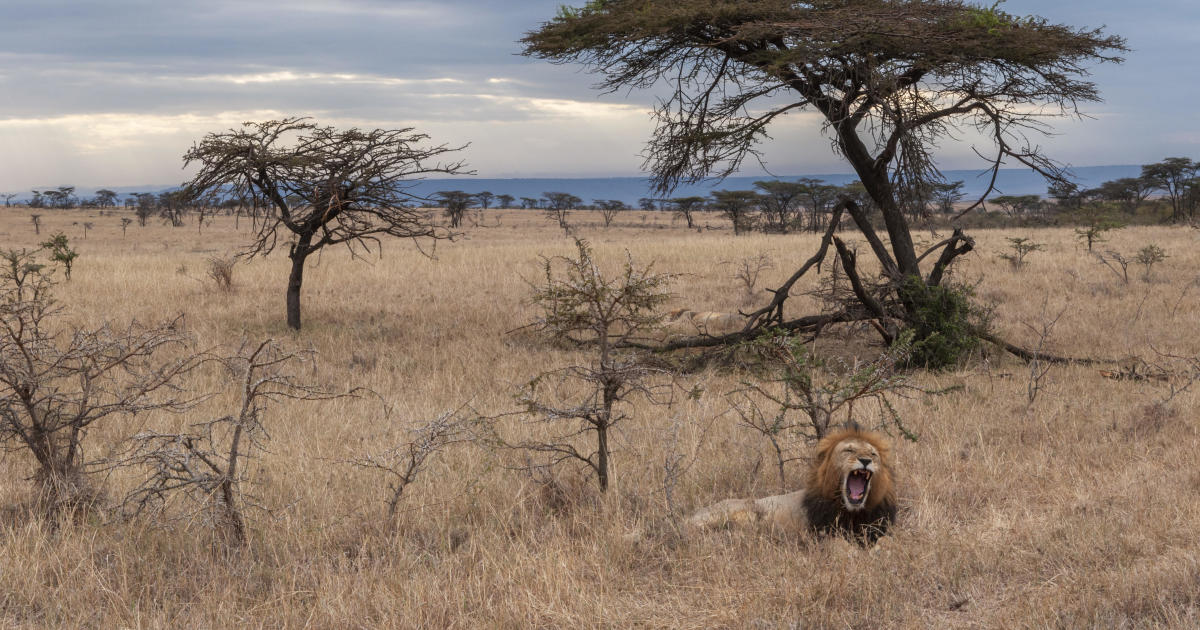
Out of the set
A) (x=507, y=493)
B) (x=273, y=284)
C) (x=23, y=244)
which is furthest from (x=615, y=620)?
(x=23, y=244)

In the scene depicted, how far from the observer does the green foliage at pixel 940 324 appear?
963 centimetres

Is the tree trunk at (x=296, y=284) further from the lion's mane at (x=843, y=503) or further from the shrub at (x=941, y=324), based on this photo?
the lion's mane at (x=843, y=503)

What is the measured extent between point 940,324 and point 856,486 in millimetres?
6384

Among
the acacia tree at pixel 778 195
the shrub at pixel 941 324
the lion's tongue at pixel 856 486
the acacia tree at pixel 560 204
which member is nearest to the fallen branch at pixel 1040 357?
the shrub at pixel 941 324

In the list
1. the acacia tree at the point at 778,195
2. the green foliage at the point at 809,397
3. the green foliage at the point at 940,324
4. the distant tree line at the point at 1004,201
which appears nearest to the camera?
the green foliage at the point at 809,397

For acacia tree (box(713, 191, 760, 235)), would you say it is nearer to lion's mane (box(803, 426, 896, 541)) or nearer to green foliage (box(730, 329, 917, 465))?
green foliage (box(730, 329, 917, 465))

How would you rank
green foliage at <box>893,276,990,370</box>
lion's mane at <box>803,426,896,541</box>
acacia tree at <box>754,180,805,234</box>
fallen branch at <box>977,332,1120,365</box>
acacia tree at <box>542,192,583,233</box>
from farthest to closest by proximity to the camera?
acacia tree at <box>542,192,583,233</box>, acacia tree at <box>754,180,805,234</box>, green foliage at <box>893,276,990,370</box>, fallen branch at <box>977,332,1120,365</box>, lion's mane at <box>803,426,896,541</box>

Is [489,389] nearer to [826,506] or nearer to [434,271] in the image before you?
[826,506]

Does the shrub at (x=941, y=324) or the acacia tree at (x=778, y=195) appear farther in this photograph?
the acacia tree at (x=778, y=195)

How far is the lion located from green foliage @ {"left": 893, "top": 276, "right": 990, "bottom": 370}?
5.51 meters

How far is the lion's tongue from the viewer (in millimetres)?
4176

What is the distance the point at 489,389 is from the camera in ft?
28.3

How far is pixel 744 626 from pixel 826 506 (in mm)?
989

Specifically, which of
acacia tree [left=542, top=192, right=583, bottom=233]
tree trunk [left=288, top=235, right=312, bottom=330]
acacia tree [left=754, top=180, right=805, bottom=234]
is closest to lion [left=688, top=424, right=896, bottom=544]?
tree trunk [left=288, top=235, right=312, bottom=330]
